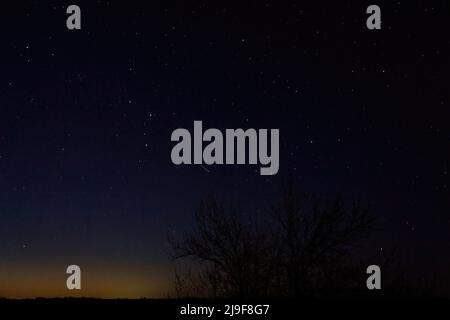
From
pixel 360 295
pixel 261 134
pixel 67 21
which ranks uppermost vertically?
pixel 67 21
